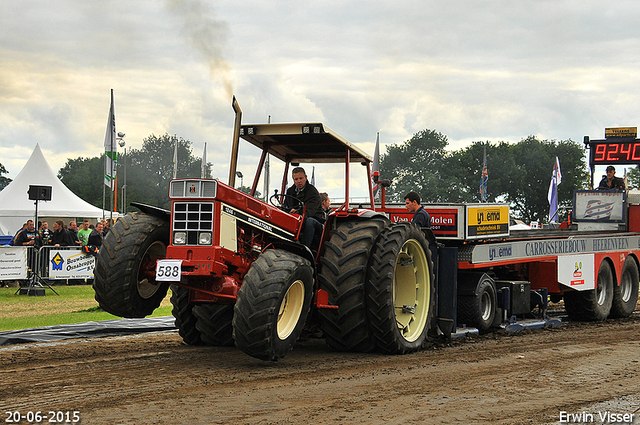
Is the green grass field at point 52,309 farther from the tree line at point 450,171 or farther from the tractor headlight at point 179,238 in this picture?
the tree line at point 450,171

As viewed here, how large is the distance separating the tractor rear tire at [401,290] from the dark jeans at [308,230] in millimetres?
756

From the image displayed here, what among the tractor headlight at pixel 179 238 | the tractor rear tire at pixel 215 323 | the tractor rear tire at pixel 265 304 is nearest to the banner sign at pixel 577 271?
the tractor rear tire at pixel 215 323

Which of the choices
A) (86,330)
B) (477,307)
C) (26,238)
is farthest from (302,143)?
(26,238)

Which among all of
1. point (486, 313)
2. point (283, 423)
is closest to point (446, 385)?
point (283, 423)

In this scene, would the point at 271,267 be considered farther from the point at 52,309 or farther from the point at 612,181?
the point at 612,181

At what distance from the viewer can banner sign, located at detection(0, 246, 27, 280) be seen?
57.3ft

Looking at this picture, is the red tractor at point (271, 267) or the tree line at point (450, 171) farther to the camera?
the tree line at point (450, 171)

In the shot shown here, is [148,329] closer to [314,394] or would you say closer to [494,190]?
[314,394]

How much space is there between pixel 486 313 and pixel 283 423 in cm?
630

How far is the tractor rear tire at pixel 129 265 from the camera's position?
712 cm

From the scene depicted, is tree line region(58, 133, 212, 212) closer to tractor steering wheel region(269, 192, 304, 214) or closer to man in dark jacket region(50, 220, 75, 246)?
man in dark jacket region(50, 220, 75, 246)

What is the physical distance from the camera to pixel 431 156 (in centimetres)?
8494

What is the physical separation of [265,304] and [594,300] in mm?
8495

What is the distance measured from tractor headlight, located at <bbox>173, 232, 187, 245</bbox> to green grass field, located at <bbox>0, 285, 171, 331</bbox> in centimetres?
502
